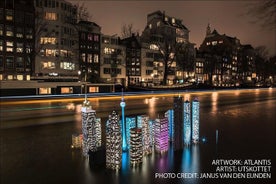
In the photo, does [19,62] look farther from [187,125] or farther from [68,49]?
[187,125]

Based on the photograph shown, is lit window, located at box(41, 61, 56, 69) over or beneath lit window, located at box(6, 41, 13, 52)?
beneath

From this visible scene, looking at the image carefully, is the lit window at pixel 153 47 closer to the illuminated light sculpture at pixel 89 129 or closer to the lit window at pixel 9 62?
the lit window at pixel 9 62

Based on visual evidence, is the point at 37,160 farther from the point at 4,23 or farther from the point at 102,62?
the point at 102,62

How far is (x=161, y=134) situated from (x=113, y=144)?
161cm

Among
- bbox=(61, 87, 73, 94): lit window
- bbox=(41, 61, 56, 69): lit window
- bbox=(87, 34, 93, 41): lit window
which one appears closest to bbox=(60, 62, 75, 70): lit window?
bbox=(41, 61, 56, 69): lit window

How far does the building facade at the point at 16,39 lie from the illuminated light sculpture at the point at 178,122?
45486mm

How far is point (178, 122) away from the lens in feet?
23.8

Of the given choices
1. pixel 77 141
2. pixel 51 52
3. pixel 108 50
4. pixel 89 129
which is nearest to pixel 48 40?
pixel 51 52

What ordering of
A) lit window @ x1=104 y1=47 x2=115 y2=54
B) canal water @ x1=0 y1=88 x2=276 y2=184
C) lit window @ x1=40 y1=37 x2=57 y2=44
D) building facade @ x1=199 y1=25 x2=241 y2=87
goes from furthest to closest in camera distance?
building facade @ x1=199 y1=25 x2=241 y2=87, lit window @ x1=104 y1=47 x2=115 y2=54, lit window @ x1=40 y1=37 x2=57 y2=44, canal water @ x1=0 y1=88 x2=276 y2=184

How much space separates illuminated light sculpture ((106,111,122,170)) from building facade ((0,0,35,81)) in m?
45.8

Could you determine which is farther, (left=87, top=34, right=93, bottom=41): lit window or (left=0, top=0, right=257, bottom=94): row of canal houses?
(left=87, top=34, right=93, bottom=41): lit window

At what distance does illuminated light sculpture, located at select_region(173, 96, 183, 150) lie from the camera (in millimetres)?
7098

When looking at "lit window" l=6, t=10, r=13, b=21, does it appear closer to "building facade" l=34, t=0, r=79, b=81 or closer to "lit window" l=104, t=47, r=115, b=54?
"building facade" l=34, t=0, r=79, b=81

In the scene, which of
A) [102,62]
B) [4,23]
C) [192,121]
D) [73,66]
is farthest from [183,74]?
[192,121]
